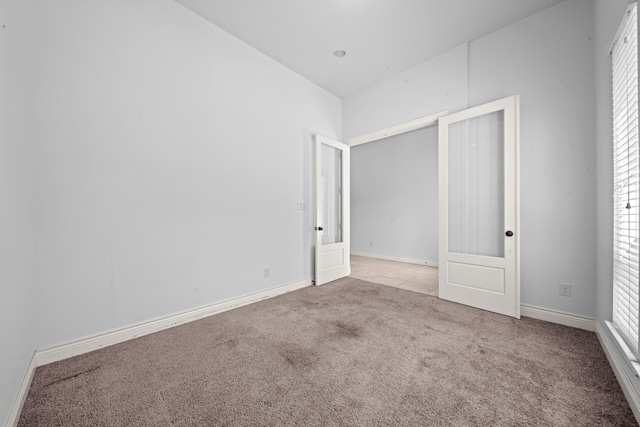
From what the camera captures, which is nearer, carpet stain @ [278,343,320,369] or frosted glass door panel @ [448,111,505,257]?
carpet stain @ [278,343,320,369]

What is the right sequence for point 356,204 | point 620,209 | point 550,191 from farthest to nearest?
point 356,204 → point 550,191 → point 620,209

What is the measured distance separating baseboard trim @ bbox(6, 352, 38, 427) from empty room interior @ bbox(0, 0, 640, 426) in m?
0.02

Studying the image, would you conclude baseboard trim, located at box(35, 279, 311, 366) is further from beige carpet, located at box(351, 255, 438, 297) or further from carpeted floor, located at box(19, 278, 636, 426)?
beige carpet, located at box(351, 255, 438, 297)

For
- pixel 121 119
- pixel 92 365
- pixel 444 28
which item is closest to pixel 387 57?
pixel 444 28

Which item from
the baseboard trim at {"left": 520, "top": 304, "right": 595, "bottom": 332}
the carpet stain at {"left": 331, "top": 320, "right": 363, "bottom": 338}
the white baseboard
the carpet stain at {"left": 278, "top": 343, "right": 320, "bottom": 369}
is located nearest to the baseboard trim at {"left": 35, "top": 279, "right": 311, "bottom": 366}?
the carpet stain at {"left": 278, "top": 343, "right": 320, "bottom": 369}

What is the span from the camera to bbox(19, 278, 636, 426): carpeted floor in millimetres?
1329

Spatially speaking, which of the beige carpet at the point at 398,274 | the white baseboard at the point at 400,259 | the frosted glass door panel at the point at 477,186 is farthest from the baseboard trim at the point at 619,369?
the white baseboard at the point at 400,259

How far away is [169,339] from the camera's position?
2.15 metres

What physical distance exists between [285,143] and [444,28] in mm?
2237

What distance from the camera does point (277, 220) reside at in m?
3.36

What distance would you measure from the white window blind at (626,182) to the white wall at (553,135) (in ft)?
1.69

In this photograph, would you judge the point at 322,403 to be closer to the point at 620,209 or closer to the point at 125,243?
the point at 125,243

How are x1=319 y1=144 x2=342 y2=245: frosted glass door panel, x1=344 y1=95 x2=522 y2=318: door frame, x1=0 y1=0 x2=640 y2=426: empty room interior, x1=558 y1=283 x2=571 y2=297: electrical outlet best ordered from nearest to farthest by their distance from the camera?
x1=0 y1=0 x2=640 y2=426: empty room interior, x1=558 y1=283 x2=571 y2=297: electrical outlet, x1=344 y1=95 x2=522 y2=318: door frame, x1=319 y1=144 x2=342 y2=245: frosted glass door panel

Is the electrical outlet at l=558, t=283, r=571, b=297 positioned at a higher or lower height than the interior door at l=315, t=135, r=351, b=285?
lower
